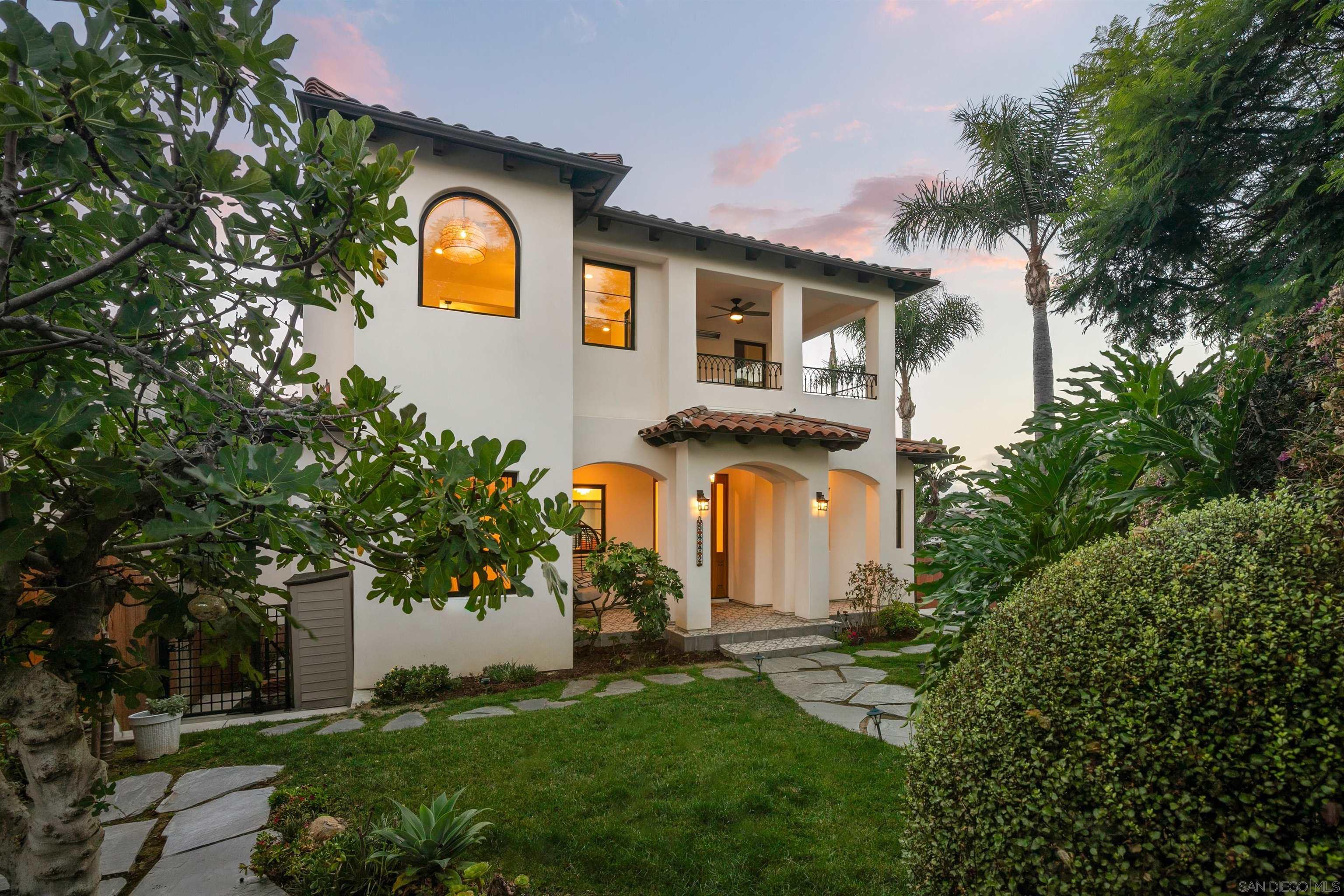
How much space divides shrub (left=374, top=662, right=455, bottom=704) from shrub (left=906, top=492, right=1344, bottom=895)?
658cm

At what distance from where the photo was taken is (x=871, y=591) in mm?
10820

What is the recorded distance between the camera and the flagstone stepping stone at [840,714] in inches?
227

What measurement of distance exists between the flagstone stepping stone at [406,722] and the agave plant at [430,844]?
126 inches

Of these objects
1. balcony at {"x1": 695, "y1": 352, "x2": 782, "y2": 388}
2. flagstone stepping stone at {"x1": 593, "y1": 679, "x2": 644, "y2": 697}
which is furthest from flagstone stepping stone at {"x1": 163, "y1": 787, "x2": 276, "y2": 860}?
balcony at {"x1": 695, "y1": 352, "x2": 782, "y2": 388}

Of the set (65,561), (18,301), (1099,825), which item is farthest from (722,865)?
(18,301)

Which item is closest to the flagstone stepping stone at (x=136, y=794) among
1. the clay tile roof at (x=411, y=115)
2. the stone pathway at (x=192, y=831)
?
the stone pathway at (x=192, y=831)

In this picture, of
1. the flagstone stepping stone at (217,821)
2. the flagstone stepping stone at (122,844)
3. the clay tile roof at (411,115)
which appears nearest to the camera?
the flagstone stepping stone at (122,844)

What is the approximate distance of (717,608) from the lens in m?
11.7

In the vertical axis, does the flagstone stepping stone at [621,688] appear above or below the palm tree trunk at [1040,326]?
below

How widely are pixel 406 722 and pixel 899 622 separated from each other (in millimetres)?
8432

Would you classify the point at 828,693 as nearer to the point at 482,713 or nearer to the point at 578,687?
the point at 578,687

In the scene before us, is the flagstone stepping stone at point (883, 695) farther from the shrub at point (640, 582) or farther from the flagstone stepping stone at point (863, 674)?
the shrub at point (640, 582)

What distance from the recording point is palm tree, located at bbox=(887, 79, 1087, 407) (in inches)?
449

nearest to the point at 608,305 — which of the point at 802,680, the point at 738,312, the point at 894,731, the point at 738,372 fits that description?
the point at 738,372
